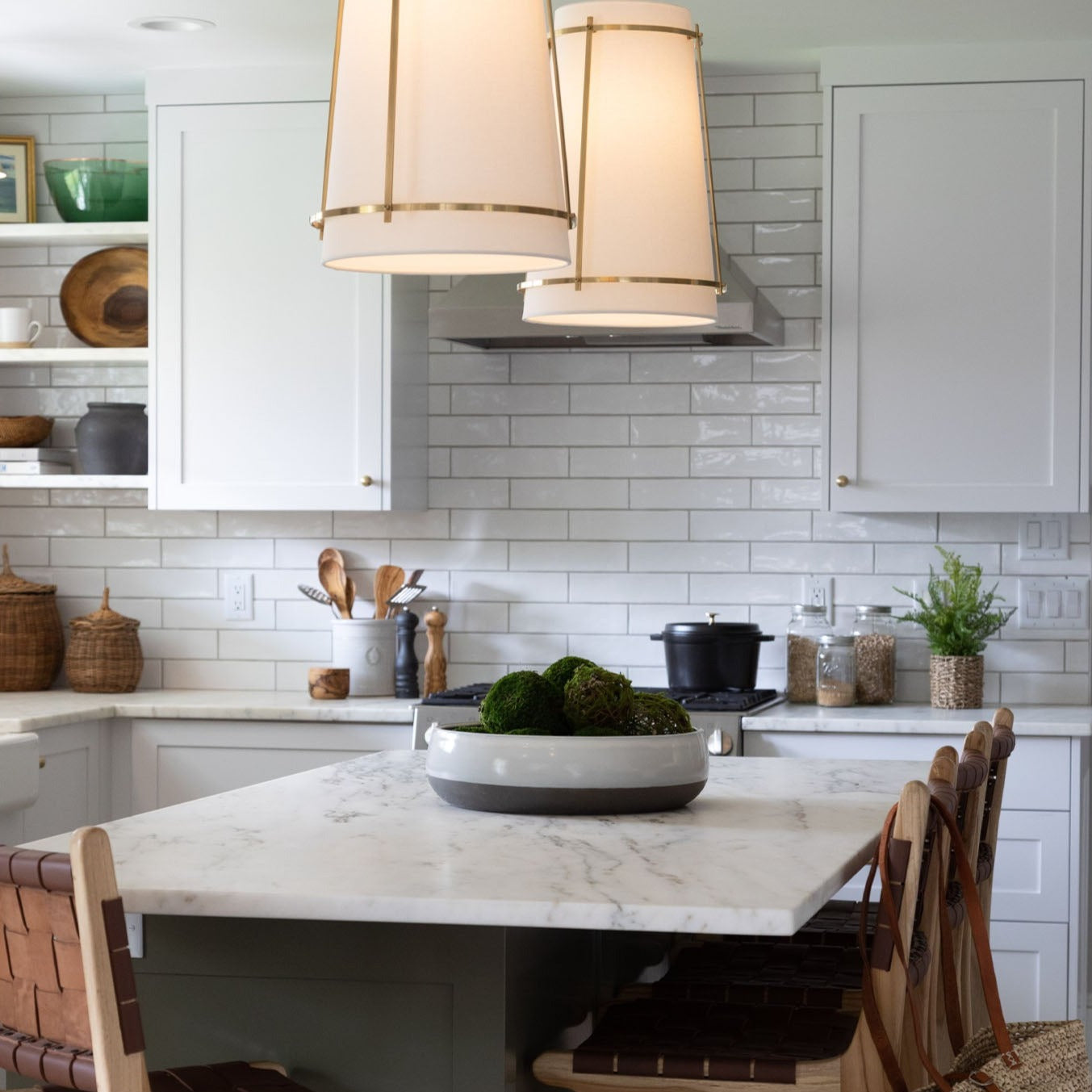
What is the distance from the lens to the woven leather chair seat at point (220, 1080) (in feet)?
5.73

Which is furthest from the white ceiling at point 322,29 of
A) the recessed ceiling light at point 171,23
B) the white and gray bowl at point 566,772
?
the white and gray bowl at point 566,772

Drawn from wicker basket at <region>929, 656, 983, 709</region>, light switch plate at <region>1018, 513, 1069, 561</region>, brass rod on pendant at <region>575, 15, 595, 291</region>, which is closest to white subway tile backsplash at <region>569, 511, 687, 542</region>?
wicker basket at <region>929, 656, 983, 709</region>

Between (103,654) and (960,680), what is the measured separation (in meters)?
2.47

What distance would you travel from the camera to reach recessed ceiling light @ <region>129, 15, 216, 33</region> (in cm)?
406

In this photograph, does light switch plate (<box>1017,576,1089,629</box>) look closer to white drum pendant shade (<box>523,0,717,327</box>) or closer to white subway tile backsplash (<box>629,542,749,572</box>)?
white subway tile backsplash (<box>629,542,749,572</box>)

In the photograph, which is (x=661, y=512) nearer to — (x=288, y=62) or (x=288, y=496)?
(x=288, y=496)

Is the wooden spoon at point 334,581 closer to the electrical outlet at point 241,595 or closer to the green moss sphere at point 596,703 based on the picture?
the electrical outlet at point 241,595

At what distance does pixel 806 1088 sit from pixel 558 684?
642 millimetres

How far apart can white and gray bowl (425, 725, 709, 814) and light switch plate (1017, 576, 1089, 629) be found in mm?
2536

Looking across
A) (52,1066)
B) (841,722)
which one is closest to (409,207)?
(52,1066)

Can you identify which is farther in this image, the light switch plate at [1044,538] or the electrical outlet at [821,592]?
the electrical outlet at [821,592]

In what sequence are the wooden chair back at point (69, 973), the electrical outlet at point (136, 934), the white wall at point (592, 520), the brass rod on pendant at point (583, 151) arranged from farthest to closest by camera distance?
1. the white wall at point (592, 520)
2. the brass rod on pendant at point (583, 151)
3. the electrical outlet at point (136, 934)
4. the wooden chair back at point (69, 973)

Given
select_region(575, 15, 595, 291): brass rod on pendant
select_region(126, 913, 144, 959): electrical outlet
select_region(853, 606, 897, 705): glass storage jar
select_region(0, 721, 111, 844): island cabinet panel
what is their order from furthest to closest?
select_region(853, 606, 897, 705): glass storage jar → select_region(0, 721, 111, 844): island cabinet panel → select_region(575, 15, 595, 291): brass rod on pendant → select_region(126, 913, 144, 959): electrical outlet

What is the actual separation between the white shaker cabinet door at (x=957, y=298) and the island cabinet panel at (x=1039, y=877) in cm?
67
